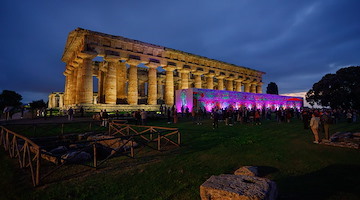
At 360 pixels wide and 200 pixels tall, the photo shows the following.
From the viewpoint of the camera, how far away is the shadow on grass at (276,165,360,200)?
3699 millimetres

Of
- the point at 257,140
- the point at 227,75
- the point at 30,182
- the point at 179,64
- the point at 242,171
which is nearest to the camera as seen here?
the point at 242,171

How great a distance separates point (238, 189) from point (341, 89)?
42701 mm

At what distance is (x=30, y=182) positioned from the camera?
4.95 m

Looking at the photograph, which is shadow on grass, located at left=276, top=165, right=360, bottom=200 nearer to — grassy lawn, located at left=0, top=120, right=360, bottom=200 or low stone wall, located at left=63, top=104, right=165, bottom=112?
grassy lawn, located at left=0, top=120, right=360, bottom=200

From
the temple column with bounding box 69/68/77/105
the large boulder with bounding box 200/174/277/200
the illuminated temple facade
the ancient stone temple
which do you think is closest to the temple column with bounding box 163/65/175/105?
the ancient stone temple

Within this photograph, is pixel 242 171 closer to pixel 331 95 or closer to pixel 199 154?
pixel 199 154

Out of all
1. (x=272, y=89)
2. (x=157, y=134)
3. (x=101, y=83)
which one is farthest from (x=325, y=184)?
(x=272, y=89)

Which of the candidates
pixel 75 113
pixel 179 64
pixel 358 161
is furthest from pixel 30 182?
pixel 179 64

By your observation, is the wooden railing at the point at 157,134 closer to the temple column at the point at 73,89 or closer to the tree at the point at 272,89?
the temple column at the point at 73,89

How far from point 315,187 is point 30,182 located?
7517 millimetres

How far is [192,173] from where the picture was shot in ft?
16.9

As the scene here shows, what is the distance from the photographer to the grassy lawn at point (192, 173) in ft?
13.3

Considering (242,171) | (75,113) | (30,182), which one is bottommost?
(30,182)

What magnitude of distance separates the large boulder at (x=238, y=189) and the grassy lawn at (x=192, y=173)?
86cm
